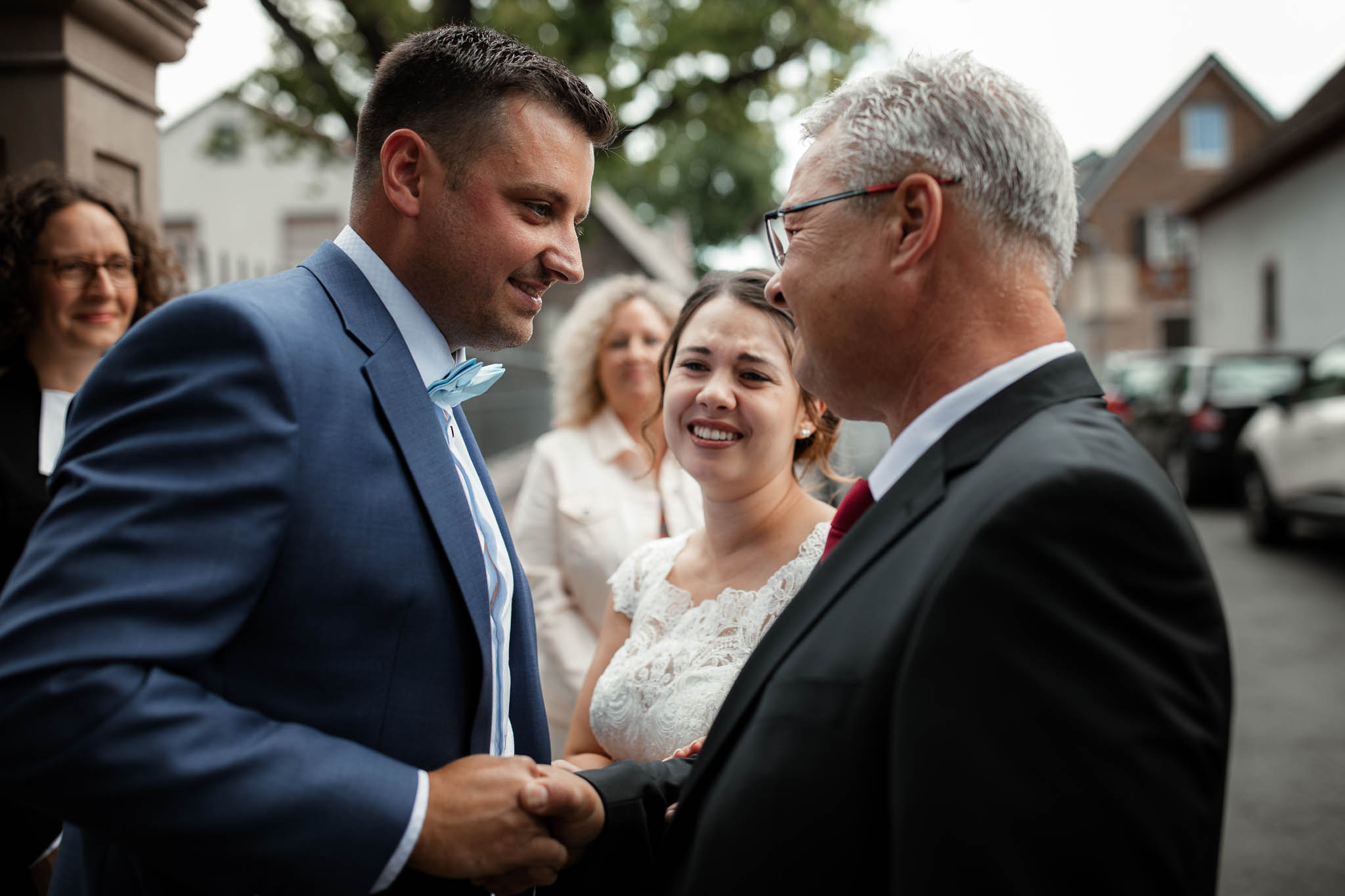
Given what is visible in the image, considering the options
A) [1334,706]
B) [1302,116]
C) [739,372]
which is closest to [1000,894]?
[739,372]

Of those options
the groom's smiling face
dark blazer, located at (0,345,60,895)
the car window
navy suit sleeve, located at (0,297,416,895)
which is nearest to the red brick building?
the car window

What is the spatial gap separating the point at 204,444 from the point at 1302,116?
102ft

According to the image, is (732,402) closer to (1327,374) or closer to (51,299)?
(51,299)

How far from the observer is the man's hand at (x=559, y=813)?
1.67 m

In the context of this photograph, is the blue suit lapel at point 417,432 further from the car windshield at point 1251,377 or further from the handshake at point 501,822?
the car windshield at point 1251,377

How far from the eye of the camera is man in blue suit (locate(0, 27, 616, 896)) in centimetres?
137

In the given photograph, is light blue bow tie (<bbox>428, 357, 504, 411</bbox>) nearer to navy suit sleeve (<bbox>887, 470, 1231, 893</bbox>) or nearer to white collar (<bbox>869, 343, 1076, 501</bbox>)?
white collar (<bbox>869, 343, 1076, 501</bbox>)

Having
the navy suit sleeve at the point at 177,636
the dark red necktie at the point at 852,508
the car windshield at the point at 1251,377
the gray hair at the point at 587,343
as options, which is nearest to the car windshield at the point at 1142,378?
the car windshield at the point at 1251,377

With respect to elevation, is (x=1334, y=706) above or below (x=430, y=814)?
below

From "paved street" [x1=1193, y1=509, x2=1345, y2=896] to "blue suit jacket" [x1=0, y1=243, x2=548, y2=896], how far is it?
3.57 meters

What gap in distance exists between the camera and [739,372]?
106 inches

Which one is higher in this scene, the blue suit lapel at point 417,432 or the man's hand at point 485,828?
the blue suit lapel at point 417,432

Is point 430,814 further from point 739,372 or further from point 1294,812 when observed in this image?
point 1294,812

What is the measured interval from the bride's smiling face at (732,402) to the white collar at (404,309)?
2.92 ft
